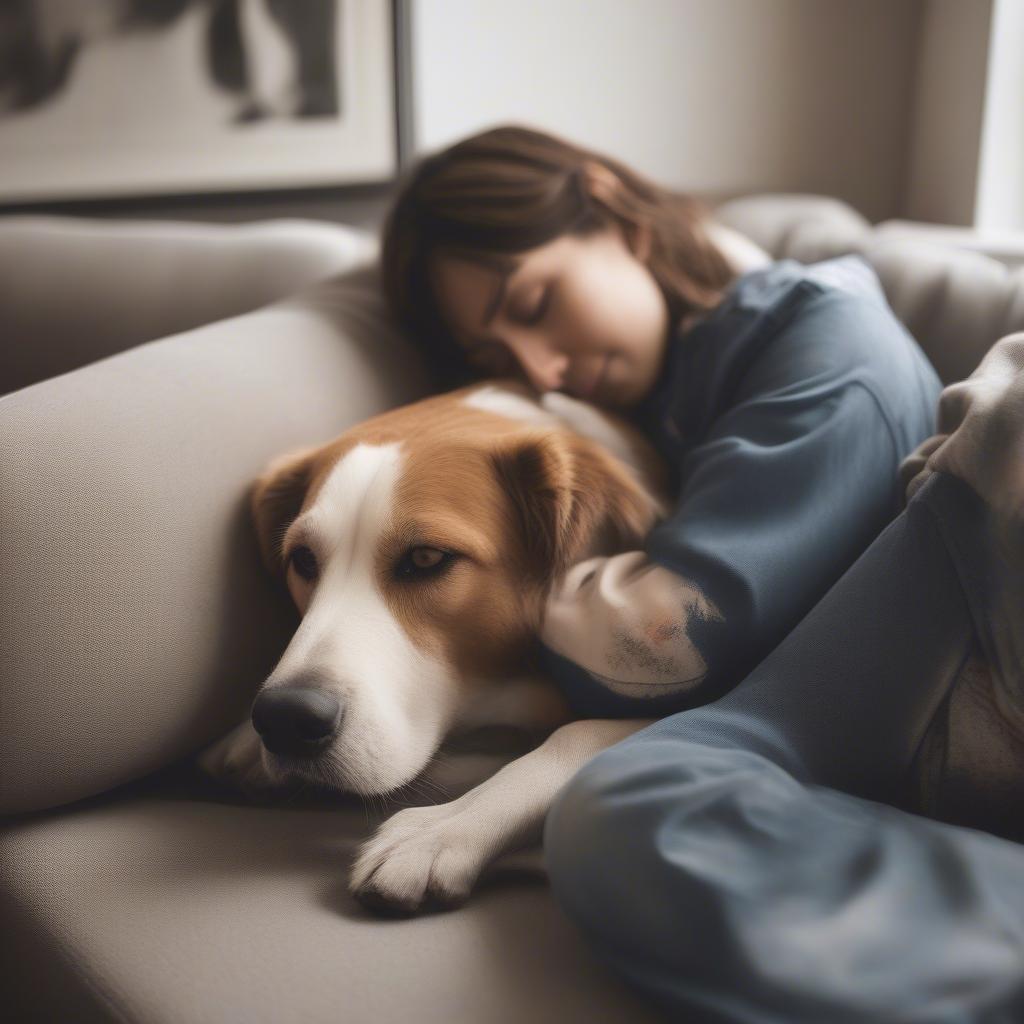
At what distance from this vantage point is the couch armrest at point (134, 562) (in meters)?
0.91

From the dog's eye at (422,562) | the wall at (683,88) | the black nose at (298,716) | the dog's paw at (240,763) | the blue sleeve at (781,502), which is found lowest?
the dog's paw at (240,763)

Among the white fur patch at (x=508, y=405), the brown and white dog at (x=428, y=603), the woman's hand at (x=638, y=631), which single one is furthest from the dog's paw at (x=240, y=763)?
the white fur patch at (x=508, y=405)

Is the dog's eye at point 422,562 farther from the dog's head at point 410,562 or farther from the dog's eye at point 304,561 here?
the dog's eye at point 304,561

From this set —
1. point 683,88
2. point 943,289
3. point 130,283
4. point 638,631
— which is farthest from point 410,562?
point 683,88

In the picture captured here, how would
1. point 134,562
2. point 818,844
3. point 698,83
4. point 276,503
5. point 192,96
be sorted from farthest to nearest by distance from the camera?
1. point 698,83
2. point 192,96
3. point 276,503
4. point 134,562
5. point 818,844

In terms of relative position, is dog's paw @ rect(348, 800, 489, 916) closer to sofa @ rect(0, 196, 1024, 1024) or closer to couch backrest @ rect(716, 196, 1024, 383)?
sofa @ rect(0, 196, 1024, 1024)

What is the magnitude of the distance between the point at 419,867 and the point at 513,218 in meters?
0.87

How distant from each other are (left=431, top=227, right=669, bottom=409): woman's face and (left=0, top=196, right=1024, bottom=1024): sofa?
0.16 meters

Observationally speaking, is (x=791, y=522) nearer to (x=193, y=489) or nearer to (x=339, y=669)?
(x=339, y=669)

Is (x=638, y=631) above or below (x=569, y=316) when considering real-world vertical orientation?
below

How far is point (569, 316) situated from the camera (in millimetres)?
1348

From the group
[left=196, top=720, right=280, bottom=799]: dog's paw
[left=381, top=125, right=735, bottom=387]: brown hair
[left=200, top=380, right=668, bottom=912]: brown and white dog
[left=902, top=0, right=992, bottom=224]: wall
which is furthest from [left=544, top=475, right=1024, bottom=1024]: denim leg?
[left=902, top=0, right=992, bottom=224]: wall

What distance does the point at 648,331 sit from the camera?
4.58 ft

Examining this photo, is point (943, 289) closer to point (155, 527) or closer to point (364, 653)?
point (364, 653)
